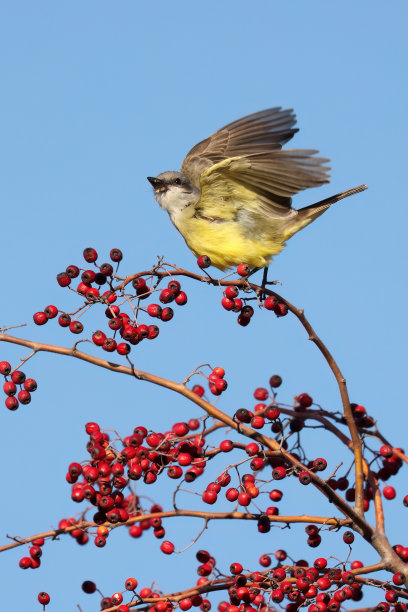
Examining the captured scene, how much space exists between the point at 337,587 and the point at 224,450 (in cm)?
93

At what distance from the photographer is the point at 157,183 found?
26.0ft

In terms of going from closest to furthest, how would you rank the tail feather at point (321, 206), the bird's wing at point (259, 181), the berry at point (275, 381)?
the berry at point (275, 381) → the bird's wing at point (259, 181) → the tail feather at point (321, 206)

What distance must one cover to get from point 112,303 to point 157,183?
3581 millimetres

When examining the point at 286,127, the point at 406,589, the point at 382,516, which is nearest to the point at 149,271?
the point at 382,516

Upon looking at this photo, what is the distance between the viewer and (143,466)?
171 inches

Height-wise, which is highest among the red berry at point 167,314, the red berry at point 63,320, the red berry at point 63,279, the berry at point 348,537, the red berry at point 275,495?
the red berry at point 63,279

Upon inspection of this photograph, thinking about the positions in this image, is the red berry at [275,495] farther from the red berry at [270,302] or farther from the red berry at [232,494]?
the red berry at [270,302]

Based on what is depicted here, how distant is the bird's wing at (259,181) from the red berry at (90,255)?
2229mm

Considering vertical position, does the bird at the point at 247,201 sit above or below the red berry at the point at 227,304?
above

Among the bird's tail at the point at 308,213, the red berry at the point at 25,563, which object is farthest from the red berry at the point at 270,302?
the bird's tail at the point at 308,213

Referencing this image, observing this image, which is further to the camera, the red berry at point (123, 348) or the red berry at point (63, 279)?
the red berry at point (63, 279)

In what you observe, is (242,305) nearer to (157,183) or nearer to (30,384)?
(30,384)

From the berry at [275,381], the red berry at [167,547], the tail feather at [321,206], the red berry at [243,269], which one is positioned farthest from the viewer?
the tail feather at [321,206]

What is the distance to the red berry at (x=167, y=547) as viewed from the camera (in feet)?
16.2
